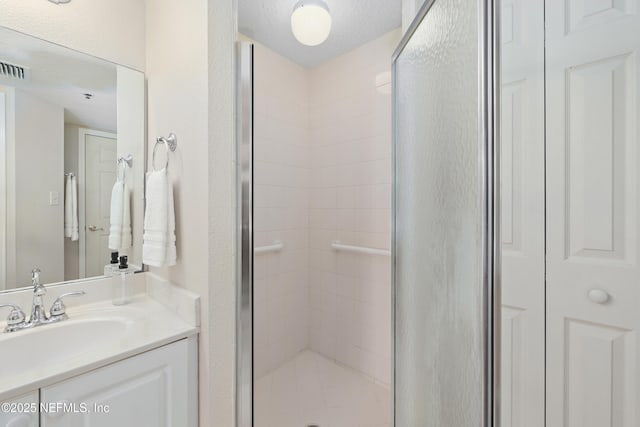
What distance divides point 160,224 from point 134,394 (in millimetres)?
550

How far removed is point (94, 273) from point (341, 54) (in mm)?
1725

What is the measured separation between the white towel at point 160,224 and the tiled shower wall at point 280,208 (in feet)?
1.51

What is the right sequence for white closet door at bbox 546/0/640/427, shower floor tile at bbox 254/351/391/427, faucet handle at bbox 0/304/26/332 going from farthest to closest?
1. shower floor tile at bbox 254/351/391/427
2. faucet handle at bbox 0/304/26/332
3. white closet door at bbox 546/0/640/427

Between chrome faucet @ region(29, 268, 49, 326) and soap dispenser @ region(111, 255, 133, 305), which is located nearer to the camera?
chrome faucet @ region(29, 268, 49, 326)

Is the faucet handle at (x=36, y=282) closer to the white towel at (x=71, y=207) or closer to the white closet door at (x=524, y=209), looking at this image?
the white towel at (x=71, y=207)

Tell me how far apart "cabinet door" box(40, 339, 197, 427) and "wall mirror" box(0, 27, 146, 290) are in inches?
23.2

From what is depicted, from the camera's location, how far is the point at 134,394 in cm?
82

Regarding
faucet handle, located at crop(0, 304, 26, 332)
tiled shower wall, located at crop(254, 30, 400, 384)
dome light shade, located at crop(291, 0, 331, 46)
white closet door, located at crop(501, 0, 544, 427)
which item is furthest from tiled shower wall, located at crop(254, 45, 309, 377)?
white closet door, located at crop(501, 0, 544, 427)

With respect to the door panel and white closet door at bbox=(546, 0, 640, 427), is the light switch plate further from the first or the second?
white closet door at bbox=(546, 0, 640, 427)

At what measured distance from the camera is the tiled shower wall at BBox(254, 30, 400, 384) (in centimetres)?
154

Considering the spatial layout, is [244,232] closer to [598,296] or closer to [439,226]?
[439,226]

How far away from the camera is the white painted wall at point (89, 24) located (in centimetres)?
102

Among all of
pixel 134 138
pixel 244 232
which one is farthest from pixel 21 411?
pixel 134 138

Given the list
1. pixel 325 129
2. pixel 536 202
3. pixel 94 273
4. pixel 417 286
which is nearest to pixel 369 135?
pixel 325 129
